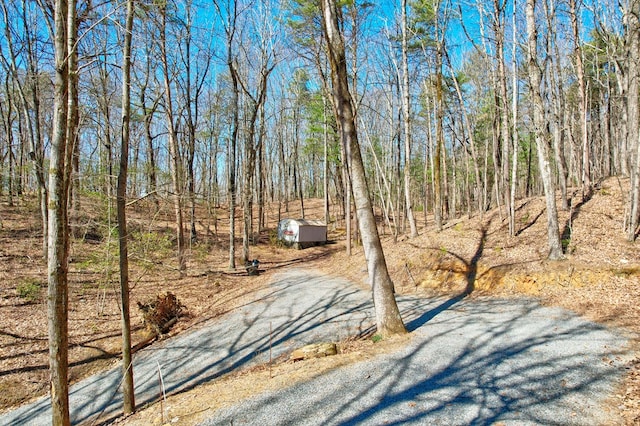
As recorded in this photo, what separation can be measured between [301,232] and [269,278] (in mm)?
8047

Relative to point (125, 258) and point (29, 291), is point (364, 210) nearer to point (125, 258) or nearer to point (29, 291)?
point (125, 258)

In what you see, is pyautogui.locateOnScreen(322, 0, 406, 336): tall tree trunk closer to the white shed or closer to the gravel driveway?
the gravel driveway

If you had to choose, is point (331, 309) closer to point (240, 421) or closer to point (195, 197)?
point (195, 197)

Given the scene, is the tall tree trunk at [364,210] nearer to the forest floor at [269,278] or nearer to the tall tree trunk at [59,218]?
the forest floor at [269,278]

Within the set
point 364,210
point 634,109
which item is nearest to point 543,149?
point 634,109

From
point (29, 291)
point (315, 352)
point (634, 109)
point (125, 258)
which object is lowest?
point (315, 352)

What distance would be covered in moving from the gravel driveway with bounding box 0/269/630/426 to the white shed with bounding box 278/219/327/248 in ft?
41.5

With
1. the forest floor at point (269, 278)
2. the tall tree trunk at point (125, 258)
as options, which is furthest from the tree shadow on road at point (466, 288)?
the tall tree trunk at point (125, 258)

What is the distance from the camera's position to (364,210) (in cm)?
601

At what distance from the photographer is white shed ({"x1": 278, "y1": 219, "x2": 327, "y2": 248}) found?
21.6 m

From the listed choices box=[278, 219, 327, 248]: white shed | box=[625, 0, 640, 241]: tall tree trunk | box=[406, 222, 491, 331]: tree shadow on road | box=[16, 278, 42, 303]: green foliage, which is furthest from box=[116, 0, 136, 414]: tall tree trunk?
box=[278, 219, 327, 248]: white shed

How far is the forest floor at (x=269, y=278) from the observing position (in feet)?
20.1

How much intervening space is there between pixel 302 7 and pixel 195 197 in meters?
10.7

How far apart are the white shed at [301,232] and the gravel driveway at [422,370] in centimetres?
1265
